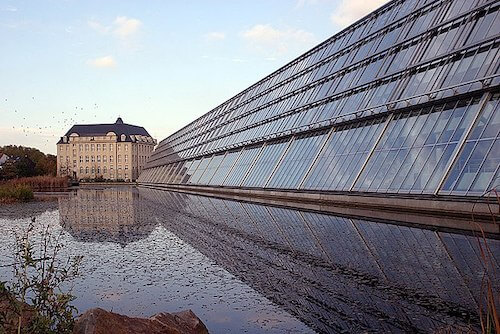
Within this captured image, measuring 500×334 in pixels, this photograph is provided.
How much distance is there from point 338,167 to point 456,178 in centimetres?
1003

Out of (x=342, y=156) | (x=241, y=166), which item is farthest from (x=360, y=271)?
(x=241, y=166)

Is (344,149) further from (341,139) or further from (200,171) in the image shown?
(200,171)

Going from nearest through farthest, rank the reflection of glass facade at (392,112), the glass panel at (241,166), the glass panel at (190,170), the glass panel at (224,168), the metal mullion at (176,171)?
the reflection of glass facade at (392,112)
the glass panel at (241,166)
the glass panel at (224,168)
the glass panel at (190,170)
the metal mullion at (176,171)

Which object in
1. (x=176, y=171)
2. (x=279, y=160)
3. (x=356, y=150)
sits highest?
(x=356, y=150)

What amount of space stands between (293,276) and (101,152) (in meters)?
163

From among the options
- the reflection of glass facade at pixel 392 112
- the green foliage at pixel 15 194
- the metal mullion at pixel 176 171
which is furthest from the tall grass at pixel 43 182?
the reflection of glass facade at pixel 392 112

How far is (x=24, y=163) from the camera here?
103 m

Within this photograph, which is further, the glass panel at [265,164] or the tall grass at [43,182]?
the tall grass at [43,182]

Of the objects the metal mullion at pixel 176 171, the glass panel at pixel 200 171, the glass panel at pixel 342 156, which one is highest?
the glass panel at pixel 342 156

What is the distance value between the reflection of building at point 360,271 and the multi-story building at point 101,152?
495 ft

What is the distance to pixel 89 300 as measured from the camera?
26.9ft

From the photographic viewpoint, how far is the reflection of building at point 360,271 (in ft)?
22.7

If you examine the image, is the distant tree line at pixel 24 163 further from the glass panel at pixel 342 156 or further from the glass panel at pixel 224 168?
the glass panel at pixel 342 156

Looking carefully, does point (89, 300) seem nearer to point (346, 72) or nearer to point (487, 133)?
point (487, 133)
